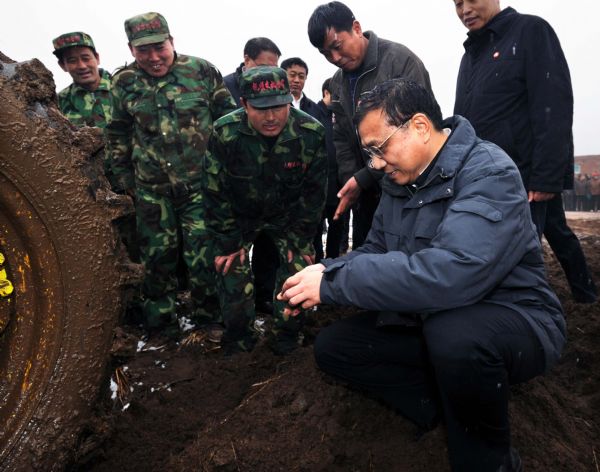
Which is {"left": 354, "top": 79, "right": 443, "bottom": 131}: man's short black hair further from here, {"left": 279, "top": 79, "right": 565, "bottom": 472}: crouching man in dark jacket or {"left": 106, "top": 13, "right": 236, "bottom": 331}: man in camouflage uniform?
{"left": 106, "top": 13, "right": 236, "bottom": 331}: man in camouflage uniform

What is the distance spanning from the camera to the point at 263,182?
2.76 meters

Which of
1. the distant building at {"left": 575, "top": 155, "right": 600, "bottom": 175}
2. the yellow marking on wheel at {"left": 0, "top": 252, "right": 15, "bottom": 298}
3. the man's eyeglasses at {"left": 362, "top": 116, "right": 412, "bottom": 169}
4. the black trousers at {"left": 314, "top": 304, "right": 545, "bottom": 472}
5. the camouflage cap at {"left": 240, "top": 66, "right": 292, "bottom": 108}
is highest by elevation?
the camouflage cap at {"left": 240, "top": 66, "right": 292, "bottom": 108}

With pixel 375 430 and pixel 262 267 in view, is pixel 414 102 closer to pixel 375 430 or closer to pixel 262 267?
pixel 375 430

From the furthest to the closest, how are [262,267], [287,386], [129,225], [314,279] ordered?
[262,267] < [129,225] < [287,386] < [314,279]

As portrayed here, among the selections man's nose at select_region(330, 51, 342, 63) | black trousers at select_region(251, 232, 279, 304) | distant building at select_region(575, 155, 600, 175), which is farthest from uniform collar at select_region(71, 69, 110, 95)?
distant building at select_region(575, 155, 600, 175)

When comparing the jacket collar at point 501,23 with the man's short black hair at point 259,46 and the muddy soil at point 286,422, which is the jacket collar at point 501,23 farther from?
the man's short black hair at point 259,46

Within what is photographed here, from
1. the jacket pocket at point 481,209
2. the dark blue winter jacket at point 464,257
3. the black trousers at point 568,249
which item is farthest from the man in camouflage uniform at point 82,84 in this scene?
the black trousers at point 568,249

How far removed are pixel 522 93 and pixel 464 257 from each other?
4.65ft

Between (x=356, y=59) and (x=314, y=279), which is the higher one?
(x=356, y=59)

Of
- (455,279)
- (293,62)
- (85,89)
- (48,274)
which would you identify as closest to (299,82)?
(293,62)

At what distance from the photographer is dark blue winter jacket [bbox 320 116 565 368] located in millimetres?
1435

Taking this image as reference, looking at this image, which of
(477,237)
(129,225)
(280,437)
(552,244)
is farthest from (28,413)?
(552,244)

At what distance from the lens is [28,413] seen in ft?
4.43

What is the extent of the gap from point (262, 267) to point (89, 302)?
7.27 ft
